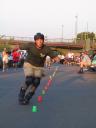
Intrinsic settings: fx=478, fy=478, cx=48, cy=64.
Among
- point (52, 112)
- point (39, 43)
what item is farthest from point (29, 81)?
point (52, 112)

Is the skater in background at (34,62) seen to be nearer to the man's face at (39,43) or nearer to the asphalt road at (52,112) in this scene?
the man's face at (39,43)

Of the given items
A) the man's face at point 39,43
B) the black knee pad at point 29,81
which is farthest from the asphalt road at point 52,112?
the man's face at point 39,43

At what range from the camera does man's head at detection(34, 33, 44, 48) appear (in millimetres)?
11859

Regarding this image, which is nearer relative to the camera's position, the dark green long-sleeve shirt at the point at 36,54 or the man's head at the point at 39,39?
the man's head at the point at 39,39

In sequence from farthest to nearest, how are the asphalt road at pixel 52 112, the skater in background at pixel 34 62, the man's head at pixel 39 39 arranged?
the skater in background at pixel 34 62 < the man's head at pixel 39 39 < the asphalt road at pixel 52 112

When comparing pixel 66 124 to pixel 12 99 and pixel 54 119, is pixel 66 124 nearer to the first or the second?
pixel 54 119

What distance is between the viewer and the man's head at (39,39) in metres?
11.9

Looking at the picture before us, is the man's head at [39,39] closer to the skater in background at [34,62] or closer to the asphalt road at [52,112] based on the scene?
the skater in background at [34,62]

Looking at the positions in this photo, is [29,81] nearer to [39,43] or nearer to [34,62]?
[34,62]

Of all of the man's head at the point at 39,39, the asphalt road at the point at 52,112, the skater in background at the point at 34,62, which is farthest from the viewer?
the skater in background at the point at 34,62

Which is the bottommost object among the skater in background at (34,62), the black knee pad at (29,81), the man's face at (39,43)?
the black knee pad at (29,81)

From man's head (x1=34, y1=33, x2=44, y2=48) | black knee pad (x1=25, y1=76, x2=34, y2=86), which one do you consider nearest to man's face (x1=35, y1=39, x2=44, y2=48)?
man's head (x1=34, y1=33, x2=44, y2=48)

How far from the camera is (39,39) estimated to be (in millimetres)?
11906

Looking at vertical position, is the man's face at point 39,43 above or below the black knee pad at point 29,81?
above
